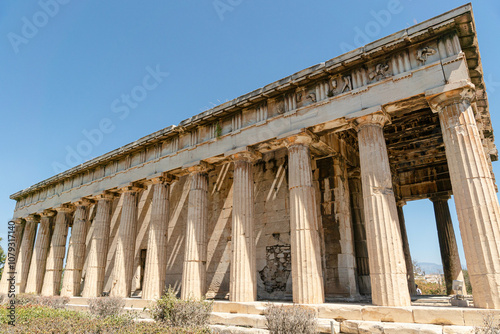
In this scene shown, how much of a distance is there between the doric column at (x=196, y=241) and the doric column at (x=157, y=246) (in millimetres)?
1743

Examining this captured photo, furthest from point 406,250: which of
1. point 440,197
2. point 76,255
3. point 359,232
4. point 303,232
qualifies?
point 76,255

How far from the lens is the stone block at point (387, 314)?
8.50 m

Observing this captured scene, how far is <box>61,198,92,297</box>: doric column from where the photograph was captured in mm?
19406

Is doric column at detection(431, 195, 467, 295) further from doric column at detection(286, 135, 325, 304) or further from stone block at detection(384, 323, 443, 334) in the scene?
stone block at detection(384, 323, 443, 334)

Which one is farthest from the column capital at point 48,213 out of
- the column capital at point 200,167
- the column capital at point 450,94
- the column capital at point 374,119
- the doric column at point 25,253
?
the column capital at point 450,94

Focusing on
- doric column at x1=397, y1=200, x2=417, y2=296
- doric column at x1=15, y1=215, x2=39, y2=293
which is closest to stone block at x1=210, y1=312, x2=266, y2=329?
doric column at x1=397, y1=200, x2=417, y2=296

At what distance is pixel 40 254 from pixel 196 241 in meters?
15.7

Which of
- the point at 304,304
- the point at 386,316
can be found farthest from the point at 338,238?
the point at 386,316

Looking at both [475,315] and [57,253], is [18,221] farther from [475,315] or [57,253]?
[475,315]

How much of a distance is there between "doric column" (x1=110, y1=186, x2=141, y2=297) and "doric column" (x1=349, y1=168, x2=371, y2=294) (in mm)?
10761

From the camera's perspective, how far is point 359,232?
49.3 ft

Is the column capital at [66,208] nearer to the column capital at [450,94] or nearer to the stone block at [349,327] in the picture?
the stone block at [349,327]

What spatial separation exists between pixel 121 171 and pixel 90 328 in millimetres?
11990

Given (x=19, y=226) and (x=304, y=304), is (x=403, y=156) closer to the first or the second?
(x=304, y=304)
